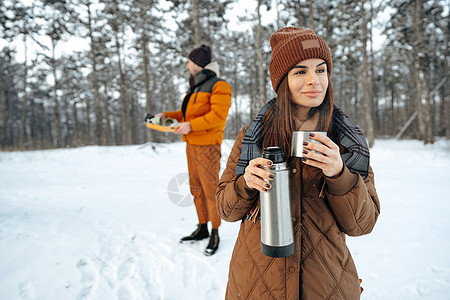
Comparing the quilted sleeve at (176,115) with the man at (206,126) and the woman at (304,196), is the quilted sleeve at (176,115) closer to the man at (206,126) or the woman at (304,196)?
the man at (206,126)

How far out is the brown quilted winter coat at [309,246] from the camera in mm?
1010

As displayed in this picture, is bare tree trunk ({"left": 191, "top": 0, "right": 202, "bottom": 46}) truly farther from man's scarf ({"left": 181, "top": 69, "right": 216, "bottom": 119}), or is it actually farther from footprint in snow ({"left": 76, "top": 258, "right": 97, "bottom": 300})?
footprint in snow ({"left": 76, "top": 258, "right": 97, "bottom": 300})

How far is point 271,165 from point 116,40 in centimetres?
1843

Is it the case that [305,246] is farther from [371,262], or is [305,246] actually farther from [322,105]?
[371,262]

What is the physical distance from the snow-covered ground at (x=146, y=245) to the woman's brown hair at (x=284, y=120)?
5.93 ft

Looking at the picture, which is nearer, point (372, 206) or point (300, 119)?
point (372, 206)

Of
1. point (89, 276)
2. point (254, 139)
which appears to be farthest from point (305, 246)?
point (89, 276)

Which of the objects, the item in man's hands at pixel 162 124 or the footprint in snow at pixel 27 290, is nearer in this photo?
the footprint in snow at pixel 27 290

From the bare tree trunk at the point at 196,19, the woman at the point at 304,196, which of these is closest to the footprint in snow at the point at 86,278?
the woman at the point at 304,196

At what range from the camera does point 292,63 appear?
110cm

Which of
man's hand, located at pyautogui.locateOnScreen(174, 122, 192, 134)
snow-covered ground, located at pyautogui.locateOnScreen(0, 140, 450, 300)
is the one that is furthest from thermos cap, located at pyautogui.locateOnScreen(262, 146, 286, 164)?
man's hand, located at pyautogui.locateOnScreen(174, 122, 192, 134)

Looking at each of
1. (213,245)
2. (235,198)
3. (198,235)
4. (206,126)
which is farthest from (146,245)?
(235,198)

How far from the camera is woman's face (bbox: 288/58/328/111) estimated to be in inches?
41.9

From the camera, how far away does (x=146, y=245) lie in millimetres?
3100
